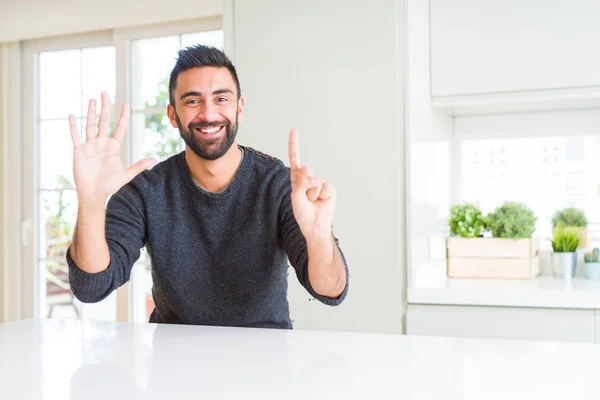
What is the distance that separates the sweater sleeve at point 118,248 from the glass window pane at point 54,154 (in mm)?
2238

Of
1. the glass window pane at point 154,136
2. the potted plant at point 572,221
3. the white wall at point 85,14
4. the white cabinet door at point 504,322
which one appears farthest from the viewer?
the glass window pane at point 154,136

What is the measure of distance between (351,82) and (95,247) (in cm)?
129

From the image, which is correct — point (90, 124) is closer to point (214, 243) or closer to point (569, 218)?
point (214, 243)

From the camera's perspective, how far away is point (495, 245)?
8.98 feet

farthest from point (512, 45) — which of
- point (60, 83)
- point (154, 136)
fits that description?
point (60, 83)

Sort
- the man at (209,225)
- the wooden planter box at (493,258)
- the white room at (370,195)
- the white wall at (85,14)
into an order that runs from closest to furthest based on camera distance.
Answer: the white room at (370,195) < the man at (209,225) < the wooden planter box at (493,258) < the white wall at (85,14)

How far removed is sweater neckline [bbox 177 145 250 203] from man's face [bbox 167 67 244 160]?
85 mm

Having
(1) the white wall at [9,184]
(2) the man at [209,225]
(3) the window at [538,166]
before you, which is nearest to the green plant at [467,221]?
(3) the window at [538,166]

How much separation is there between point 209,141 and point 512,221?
4.88 ft

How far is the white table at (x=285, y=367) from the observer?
98 centimetres

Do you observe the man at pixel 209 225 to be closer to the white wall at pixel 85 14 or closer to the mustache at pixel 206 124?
the mustache at pixel 206 124

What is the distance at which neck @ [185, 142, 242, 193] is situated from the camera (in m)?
1.81

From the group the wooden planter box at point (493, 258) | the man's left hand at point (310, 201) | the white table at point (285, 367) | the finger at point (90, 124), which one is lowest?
the white table at point (285, 367)

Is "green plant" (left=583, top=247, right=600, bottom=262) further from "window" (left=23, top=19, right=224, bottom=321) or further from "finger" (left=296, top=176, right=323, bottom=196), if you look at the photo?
"window" (left=23, top=19, right=224, bottom=321)
